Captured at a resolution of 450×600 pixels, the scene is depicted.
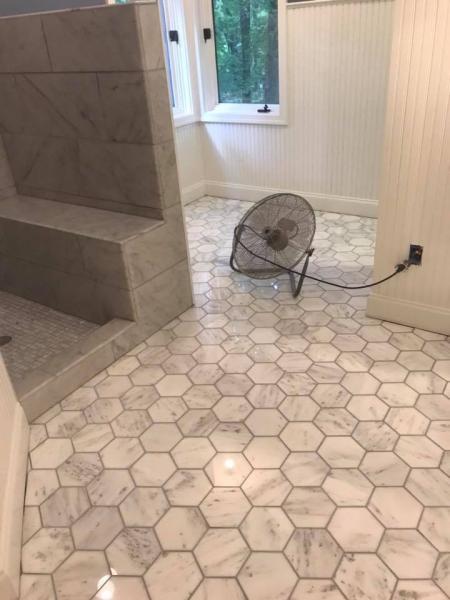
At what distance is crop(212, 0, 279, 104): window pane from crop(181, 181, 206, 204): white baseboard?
77cm

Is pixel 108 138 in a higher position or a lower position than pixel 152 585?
higher

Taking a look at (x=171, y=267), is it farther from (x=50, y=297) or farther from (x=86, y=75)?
(x=86, y=75)

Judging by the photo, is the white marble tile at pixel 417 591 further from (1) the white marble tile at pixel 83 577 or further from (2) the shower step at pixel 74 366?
(2) the shower step at pixel 74 366

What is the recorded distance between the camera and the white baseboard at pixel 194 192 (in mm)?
4435

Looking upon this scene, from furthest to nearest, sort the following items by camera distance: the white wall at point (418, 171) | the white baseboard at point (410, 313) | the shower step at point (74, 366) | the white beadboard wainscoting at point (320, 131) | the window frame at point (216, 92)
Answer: the window frame at point (216, 92) < the white beadboard wainscoting at point (320, 131) < the white baseboard at point (410, 313) < the shower step at point (74, 366) < the white wall at point (418, 171)

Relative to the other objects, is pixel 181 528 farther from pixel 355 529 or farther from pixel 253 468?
pixel 355 529

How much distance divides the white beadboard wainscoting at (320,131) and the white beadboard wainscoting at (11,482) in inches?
111

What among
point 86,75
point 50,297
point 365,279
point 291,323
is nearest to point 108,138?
point 86,75

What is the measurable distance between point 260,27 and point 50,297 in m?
2.49

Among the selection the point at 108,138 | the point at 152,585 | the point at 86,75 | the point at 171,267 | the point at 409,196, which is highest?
the point at 86,75

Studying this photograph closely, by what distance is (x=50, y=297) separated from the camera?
285cm

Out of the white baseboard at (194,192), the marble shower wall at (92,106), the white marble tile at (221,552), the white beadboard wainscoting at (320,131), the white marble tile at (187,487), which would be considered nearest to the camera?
the white marble tile at (221,552)

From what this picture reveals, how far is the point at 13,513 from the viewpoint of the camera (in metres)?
1.60

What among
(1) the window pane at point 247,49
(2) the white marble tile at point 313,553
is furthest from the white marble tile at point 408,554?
(1) the window pane at point 247,49
